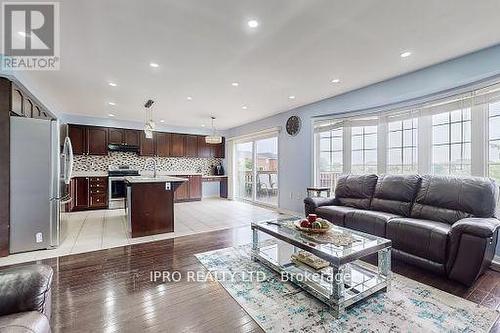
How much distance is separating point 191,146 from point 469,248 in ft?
23.7

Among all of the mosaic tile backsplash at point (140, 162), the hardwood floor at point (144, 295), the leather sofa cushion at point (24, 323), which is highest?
the mosaic tile backsplash at point (140, 162)

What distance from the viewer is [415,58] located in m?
3.02

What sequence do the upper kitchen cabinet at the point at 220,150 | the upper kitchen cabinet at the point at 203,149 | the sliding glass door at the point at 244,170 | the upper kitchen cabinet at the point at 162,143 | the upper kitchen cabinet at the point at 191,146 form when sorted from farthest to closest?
the upper kitchen cabinet at the point at 220,150 → the upper kitchen cabinet at the point at 203,149 → the upper kitchen cabinet at the point at 191,146 → the sliding glass door at the point at 244,170 → the upper kitchen cabinet at the point at 162,143

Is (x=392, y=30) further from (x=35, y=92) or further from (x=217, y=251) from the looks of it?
(x=35, y=92)

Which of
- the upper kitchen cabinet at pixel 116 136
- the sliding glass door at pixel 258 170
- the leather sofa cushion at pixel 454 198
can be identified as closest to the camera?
the leather sofa cushion at pixel 454 198

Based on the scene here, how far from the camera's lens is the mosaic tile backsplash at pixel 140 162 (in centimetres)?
663

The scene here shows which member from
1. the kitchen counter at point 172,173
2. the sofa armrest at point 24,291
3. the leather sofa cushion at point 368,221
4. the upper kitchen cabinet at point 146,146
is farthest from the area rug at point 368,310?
the upper kitchen cabinet at point 146,146

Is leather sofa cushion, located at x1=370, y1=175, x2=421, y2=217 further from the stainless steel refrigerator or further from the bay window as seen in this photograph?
the stainless steel refrigerator

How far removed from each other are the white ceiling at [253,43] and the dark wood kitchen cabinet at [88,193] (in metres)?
2.36

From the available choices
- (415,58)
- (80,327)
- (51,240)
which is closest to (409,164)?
(415,58)

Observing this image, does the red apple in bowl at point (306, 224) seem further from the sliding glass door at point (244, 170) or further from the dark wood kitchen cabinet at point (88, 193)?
the dark wood kitchen cabinet at point (88, 193)

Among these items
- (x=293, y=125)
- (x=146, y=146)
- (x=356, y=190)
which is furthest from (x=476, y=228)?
(x=146, y=146)

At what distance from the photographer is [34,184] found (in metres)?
3.18

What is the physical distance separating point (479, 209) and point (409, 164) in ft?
4.06
